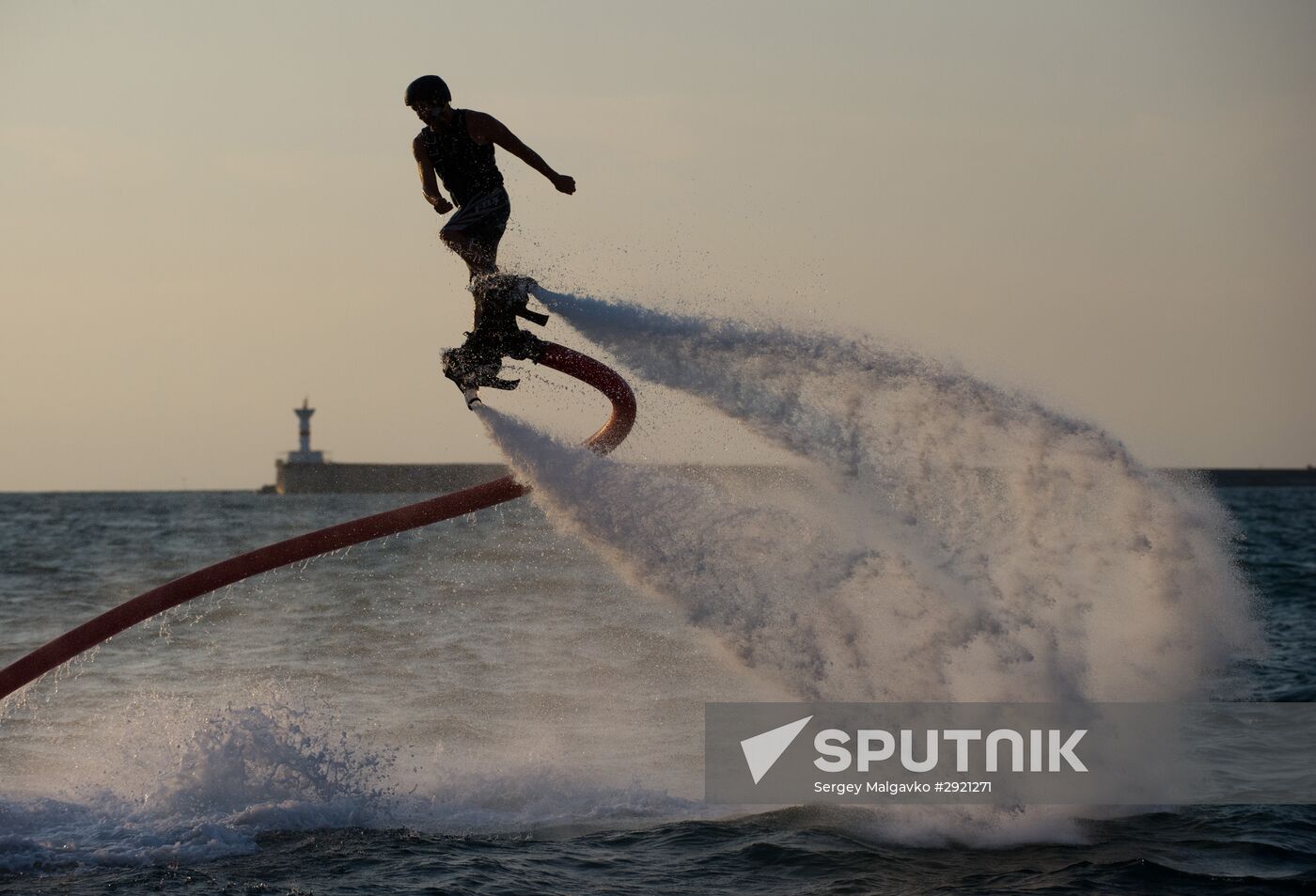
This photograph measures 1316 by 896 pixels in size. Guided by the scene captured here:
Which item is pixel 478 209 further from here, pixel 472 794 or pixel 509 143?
pixel 472 794

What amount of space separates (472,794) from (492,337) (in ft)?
16.2

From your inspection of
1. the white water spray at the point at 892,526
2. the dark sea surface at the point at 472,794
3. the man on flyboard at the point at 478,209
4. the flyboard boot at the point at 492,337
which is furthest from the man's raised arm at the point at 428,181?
the dark sea surface at the point at 472,794

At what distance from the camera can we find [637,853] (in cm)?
1274

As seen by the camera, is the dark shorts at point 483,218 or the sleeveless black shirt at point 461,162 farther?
the dark shorts at point 483,218

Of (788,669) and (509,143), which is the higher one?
(509,143)

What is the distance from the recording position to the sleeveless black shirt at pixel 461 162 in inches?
466

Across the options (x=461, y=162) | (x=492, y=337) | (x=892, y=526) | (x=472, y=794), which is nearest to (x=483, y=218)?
Answer: (x=461, y=162)

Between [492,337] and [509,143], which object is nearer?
[509,143]

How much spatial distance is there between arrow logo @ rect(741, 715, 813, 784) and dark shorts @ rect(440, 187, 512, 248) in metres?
6.10

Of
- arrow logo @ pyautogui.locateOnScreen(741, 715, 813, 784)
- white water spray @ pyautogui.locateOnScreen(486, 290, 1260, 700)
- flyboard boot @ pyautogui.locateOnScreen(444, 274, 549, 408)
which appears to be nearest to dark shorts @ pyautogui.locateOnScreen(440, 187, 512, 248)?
flyboard boot @ pyautogui.locateOnScreen(444, 274, 549, 408)

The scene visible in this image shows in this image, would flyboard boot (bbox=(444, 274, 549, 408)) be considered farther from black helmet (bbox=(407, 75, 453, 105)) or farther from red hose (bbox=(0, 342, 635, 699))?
black helmet (bbox=(407, 75, 453, 105))

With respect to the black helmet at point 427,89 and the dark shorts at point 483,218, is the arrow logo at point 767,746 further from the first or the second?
the black helmet at point 427,89

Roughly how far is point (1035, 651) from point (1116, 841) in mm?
1811

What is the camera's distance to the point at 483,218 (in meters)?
12.0
